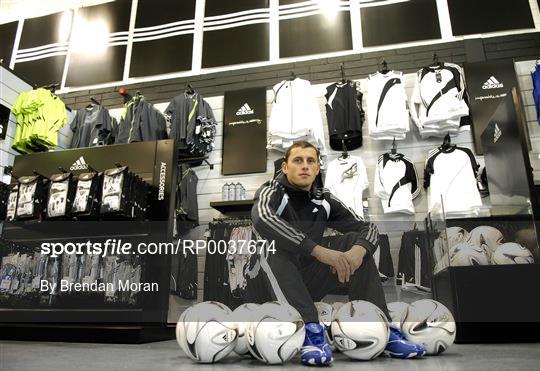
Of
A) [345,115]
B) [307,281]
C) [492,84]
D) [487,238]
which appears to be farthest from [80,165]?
[492,84]

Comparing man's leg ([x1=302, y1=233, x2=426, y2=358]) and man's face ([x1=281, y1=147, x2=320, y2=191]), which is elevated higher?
man's face ([x1=281, y1=147, x2=320, y2=191])

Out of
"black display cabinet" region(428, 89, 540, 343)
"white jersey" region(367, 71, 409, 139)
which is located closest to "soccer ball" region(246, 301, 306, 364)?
"black display cabinet" region(428, 89, 540, 343)

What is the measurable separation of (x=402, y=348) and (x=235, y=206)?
2926mm

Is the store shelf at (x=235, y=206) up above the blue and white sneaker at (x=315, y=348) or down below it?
above

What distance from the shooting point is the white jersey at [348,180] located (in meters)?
4.46

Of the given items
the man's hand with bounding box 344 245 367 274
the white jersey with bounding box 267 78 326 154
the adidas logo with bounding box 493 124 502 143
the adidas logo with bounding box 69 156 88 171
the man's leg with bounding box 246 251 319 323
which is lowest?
the man's leg with bounding box 246 251 319 323

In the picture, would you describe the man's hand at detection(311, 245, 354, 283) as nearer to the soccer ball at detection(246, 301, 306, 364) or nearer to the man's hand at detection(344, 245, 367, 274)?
the man's hand at detection(344, 245, 367, 274)

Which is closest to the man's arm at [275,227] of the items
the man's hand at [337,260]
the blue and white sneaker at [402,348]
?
the man's hand at [337,260]

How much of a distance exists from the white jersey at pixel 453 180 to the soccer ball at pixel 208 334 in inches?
116

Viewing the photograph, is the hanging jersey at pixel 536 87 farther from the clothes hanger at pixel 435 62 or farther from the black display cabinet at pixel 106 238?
the black display cabinet at pixel 106 238

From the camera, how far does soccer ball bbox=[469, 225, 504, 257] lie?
2.84 meters

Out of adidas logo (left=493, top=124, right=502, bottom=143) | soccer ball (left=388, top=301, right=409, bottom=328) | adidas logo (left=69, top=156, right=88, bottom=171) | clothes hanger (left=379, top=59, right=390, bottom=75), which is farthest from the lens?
clothes hanger (left=379, top=59, right=390, bottom=75)

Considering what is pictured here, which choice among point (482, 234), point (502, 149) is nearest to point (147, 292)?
point (482, 234)

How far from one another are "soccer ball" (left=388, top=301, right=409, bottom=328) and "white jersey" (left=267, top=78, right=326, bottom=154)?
9.50 ft
